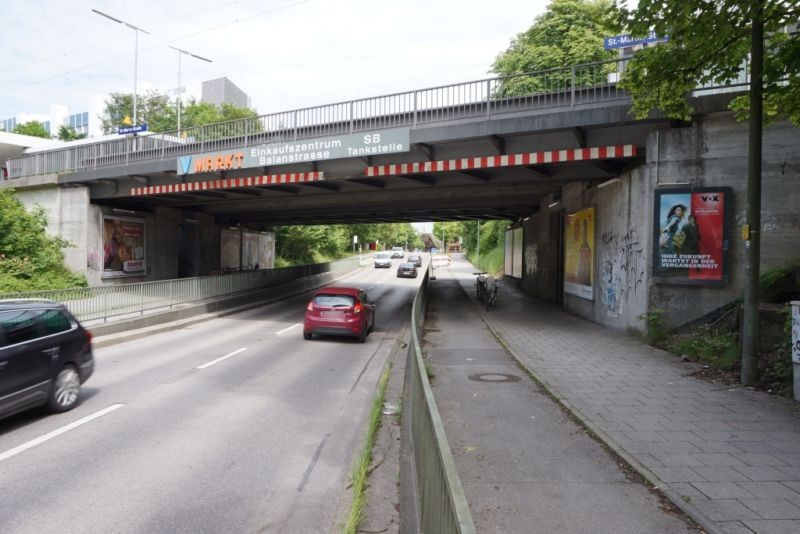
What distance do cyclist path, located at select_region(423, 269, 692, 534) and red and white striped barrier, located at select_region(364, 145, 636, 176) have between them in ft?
21.5

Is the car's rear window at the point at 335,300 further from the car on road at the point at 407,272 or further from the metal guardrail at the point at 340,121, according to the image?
the car on road at the point at 407,272

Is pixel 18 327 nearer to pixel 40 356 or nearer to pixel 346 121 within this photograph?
pixel 40 356

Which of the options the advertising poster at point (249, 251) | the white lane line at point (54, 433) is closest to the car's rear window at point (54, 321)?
the white lane line at point (54, 433)

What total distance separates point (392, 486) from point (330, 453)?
1200mm

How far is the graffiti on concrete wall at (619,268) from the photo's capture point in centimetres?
1239

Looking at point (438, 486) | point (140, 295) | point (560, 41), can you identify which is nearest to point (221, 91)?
point (560, 41)

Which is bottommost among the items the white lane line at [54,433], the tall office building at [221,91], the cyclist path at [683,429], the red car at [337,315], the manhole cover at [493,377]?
the white lane line at [54,433]

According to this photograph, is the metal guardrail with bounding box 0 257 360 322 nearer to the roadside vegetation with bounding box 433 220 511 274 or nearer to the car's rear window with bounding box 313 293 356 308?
the car's rear window with bounding box 313 293 356 308

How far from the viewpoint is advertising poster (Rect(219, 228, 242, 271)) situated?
32.1 metres

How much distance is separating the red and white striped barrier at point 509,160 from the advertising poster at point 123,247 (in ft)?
45.8

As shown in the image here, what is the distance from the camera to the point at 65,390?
7.00m

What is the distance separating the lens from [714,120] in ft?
37.0

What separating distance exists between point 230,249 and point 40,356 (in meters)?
27.8

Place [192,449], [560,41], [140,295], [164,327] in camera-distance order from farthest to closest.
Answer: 1. [560,41]
2. [140,295]
3. [164,327]
4. [192,449]
